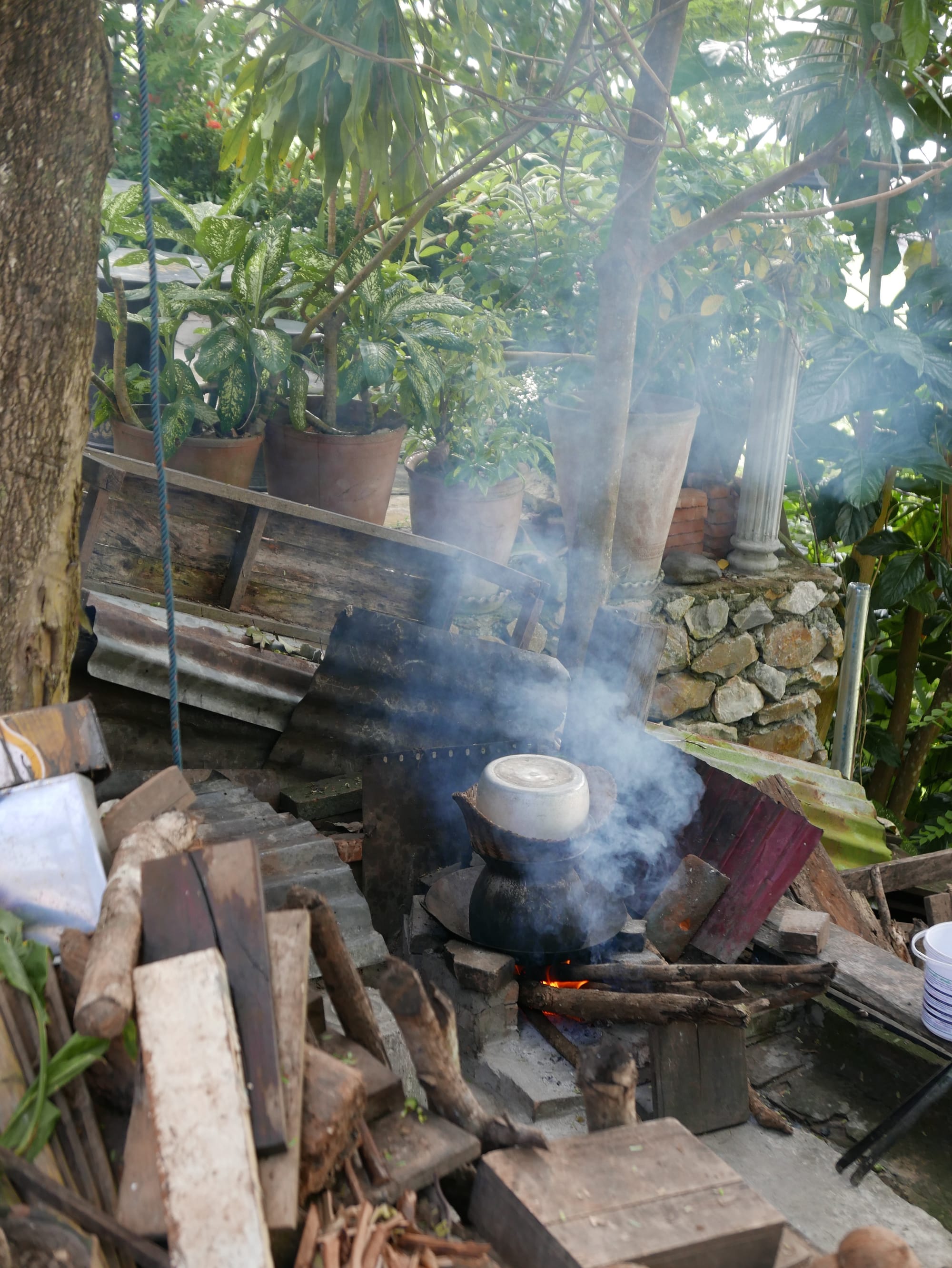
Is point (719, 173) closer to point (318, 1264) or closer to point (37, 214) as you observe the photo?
point (37, 214)

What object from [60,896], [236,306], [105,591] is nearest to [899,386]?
[236,306]

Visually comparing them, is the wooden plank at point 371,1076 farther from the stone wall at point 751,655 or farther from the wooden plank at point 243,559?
the stone wall at point 751,655

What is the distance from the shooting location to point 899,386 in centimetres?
670

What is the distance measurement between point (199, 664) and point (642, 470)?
122 inches

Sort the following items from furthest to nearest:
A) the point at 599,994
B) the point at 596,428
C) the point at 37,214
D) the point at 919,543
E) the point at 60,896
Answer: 1. the point at 919,543
2. the point at 596,428
3. the point at 599,994
4. the point at 37,214
5. the point at 60,896

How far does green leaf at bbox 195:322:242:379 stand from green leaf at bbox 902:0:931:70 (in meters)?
3.11

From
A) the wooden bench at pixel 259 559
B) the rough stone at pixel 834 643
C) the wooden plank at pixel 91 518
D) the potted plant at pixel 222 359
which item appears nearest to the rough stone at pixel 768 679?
the rough stone at pixel 834 643

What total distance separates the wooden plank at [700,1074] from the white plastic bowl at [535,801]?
74 cm

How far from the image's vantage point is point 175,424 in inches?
176

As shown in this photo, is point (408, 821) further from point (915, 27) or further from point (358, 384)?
point (915, 27)

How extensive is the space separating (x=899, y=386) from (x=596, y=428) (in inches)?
129

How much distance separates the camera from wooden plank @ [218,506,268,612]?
4.35 m

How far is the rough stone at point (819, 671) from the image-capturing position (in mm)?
6965

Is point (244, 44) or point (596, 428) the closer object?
point (244, 44)
